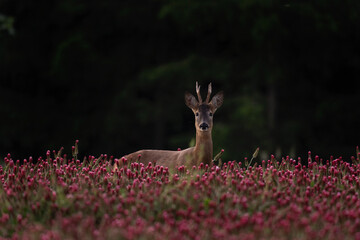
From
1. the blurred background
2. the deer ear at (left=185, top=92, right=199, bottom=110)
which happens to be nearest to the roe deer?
the deer ear at (left=185, top=92, right=199, bottom=110)

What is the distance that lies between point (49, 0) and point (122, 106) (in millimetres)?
5474

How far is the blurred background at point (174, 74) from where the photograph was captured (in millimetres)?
20359

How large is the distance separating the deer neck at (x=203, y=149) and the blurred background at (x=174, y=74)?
11.0 m

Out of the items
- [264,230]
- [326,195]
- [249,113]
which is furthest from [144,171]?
[249,113]

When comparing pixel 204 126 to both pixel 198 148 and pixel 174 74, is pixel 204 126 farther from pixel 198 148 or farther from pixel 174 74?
pixel 174 74

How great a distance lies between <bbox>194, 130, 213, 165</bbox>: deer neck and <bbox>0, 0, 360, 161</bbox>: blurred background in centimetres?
1098

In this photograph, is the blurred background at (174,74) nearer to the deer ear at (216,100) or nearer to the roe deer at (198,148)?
the deer ear at (216,100)

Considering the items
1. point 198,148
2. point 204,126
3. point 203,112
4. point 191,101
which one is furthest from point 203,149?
point 191,101

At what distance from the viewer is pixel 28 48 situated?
77.3 ft

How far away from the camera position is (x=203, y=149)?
28.9 feet

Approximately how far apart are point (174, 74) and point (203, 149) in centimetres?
1264

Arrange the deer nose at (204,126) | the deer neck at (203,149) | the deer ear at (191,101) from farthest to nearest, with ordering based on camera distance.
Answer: the deer ear at (191,101), the deer nose at (204,126), the deer neck at (203,149)

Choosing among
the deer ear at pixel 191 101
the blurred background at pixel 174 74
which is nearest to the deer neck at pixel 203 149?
the deer ear at pixel 191 101

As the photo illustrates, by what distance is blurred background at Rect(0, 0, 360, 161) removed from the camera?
20.4 metres
